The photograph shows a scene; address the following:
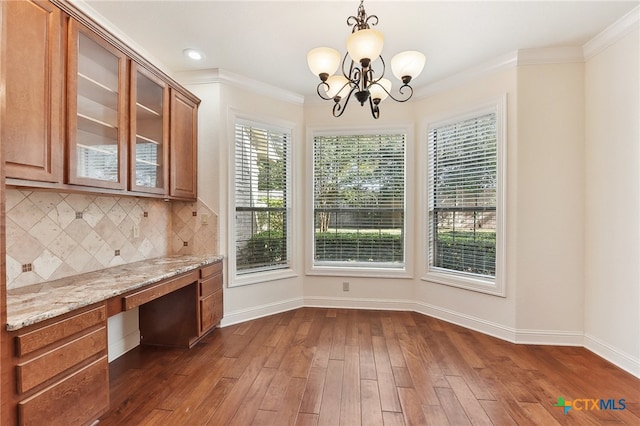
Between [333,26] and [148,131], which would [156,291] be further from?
[333,26]

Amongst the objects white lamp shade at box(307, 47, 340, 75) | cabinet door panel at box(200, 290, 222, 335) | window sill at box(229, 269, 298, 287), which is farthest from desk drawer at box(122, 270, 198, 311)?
white lamp shade at box(307, 47, 340, 75)

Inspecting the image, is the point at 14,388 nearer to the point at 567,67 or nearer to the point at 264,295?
the point at 264,295

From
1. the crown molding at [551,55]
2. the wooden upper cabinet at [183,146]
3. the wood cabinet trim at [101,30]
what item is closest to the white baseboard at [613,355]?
the crown molding at [551,55]

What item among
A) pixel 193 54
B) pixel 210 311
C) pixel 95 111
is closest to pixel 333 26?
pixel 193 54

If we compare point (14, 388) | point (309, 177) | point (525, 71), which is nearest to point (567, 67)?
point (525, 71)

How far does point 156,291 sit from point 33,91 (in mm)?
1441

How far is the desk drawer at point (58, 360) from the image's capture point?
134 centimetres

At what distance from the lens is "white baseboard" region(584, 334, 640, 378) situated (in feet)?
7.61

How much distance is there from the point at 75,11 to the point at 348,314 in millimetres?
3676

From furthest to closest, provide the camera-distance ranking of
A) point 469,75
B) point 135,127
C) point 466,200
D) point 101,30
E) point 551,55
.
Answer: point 466,200 → point 469,75 → point 551,55 → point 135,127 → point 101,30

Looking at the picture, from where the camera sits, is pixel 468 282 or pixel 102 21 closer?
pixel 102 21

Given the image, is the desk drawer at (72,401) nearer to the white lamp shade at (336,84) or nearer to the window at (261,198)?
the window at (261,198)

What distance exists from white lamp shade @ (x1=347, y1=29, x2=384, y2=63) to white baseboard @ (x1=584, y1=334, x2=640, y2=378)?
310 cm

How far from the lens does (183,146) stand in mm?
3010
